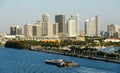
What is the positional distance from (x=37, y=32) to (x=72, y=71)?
3044cm

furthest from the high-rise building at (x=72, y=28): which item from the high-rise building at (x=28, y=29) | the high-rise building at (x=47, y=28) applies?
the high-rise building at (x=28, y=29)

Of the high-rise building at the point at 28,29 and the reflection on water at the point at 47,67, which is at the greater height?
the high-rise building at the point at 28,29

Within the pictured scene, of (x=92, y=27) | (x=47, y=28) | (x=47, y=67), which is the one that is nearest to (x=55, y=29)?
(x=47, y=28)

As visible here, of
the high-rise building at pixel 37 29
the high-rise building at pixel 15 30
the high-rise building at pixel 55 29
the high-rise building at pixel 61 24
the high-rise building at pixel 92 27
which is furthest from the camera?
the high-rise building at pixel 92 27

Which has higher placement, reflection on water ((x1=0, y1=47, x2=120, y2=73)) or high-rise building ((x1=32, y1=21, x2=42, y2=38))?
high-rise building ((x1=32, y1=21, x2=42, y2=38))

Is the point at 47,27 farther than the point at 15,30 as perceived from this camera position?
No

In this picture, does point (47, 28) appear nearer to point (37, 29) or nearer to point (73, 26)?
point (37, 29)

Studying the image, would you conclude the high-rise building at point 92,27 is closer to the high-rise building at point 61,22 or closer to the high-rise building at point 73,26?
the high-rise building at point 73,26

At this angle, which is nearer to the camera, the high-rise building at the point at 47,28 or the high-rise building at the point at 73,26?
the high-rise building at the point at 47,28

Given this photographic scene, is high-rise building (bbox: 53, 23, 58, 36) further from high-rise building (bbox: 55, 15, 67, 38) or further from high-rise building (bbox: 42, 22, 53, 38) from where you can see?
high-rise building (bbox: 55, 15, 67, 38)

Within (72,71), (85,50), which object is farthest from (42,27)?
(72,71)

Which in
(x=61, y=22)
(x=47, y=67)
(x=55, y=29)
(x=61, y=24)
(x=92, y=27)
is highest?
(x=61, y=22)

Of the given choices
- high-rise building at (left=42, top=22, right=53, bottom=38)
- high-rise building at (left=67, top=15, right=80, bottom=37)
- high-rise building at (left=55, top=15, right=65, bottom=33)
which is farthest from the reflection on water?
high-rise building at (left=55, top=15, right=65, bottom=33)

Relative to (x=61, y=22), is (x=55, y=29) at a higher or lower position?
lower
